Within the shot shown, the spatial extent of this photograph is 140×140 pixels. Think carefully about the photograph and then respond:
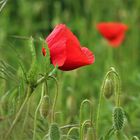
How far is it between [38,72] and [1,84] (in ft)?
0.75

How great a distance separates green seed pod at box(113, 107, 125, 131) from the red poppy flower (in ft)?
0.46

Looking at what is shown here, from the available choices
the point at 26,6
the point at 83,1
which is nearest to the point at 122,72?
the point at 26,6

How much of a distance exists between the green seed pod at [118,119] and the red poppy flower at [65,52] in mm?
139

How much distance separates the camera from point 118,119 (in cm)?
174

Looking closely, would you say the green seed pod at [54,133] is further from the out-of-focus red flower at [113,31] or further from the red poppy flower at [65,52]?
the out-of-focus red flower at [113,31]

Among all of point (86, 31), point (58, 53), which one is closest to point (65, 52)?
point (58, 53)

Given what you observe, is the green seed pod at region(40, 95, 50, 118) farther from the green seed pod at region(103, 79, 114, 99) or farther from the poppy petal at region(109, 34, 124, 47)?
the poppy petal at region(109, 34, 124, 47)

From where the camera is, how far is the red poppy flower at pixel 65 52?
171 cm

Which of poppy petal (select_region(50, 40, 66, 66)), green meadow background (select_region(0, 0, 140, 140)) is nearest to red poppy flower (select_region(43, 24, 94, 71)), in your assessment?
poppy petal (select_region(50, 40, 66, 66))

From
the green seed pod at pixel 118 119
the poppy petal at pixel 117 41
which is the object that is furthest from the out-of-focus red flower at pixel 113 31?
the green seed pod at pixel 118 119

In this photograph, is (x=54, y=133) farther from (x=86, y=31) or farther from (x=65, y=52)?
(x=86, y=31)

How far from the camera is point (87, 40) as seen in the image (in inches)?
173

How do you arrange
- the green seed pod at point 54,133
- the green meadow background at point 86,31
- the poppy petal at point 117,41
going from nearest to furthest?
Result: 1. the green seed pod at point 54,133
2. the green meadow background at point 86,31
3. the poppy petal at point 117,41

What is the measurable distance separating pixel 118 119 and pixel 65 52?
0.69ft
